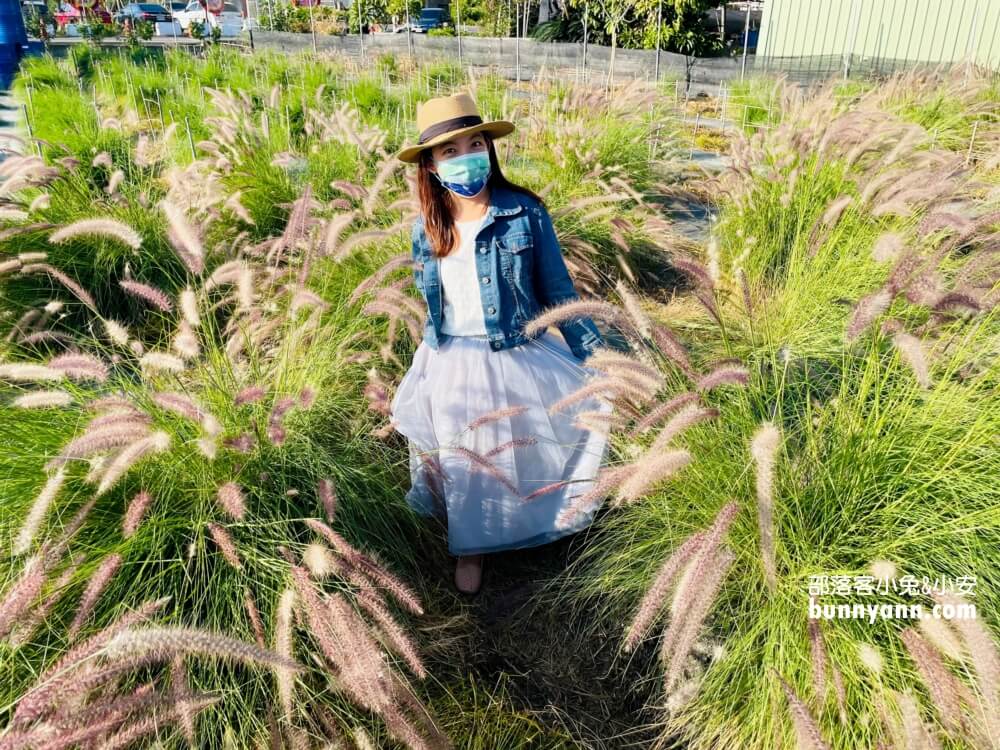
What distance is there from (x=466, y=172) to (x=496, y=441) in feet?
2.90

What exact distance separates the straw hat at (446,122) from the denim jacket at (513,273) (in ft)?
0.77

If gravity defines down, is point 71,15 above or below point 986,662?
above

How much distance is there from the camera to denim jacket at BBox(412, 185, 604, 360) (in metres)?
2.25

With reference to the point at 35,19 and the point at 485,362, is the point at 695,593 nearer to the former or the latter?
the point at 485,362

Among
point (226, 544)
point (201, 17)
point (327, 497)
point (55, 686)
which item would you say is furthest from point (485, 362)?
point (201, 17)

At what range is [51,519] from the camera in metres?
1.69

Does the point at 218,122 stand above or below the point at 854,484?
above

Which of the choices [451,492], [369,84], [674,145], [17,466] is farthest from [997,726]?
[369,84]

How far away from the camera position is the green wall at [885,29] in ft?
33.5

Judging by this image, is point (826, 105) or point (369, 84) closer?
point (826, 105)

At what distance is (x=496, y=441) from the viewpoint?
7.39 ft

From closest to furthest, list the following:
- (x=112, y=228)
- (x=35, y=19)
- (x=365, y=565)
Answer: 1. (x=365, y=565)
2. (x=112, y=228)
3. (x=35, y=19)

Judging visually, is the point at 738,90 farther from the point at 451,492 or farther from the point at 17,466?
the point at 17,466

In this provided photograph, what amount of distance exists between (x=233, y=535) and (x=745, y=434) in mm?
1332
